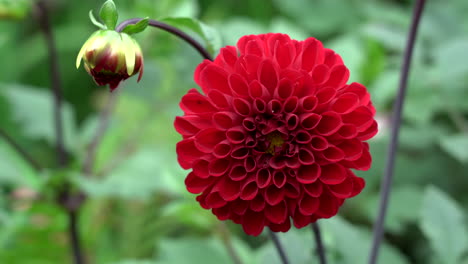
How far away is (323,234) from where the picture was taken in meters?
1.23

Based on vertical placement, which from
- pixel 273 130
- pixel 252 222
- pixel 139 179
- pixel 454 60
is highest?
pixel 454 60

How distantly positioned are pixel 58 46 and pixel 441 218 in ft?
6.23

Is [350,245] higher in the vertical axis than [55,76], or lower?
lower

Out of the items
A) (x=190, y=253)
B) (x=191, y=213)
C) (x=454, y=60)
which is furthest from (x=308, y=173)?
(x=454, y=60)

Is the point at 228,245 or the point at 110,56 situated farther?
the point at 228,245

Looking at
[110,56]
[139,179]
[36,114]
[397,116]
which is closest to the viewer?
[110,56]

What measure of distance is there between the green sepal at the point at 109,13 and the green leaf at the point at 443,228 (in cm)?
76

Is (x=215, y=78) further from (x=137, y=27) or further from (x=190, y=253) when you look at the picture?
(x=190, y=253)

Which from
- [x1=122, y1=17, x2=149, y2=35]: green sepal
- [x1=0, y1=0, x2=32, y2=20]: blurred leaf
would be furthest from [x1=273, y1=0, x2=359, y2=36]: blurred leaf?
[x1=122, y1=17, x2=149, y2=35]: green sepal

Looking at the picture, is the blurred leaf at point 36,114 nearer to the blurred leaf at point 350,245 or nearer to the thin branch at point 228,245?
the thin branch at point 228,245

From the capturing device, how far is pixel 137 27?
706 mm

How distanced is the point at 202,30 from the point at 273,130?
21cm

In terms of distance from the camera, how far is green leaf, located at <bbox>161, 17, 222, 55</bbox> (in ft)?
2.72

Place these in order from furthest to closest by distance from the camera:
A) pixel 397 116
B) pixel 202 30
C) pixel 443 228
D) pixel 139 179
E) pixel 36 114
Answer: pixel 36 114 < pixel 139 179 < pixel 443 228 < pixel 397 116 < pixel 202 30
